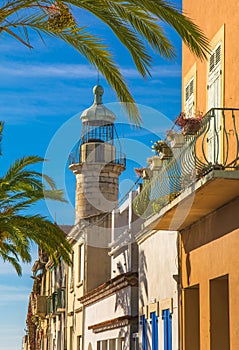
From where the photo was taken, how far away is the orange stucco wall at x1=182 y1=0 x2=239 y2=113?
1630 centimetres

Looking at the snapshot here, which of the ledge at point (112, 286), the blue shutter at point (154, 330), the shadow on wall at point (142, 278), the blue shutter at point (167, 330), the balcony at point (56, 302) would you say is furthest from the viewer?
the balcony at point (56, 302)

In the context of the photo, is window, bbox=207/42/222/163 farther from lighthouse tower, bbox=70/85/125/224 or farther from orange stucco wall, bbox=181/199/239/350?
lighthouse tower, bbox=70/85/125/224

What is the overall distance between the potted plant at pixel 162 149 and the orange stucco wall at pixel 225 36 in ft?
4.14

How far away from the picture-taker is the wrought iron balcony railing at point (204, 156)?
1555cm

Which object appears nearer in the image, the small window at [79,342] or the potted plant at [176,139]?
the potted plant at [176,139]

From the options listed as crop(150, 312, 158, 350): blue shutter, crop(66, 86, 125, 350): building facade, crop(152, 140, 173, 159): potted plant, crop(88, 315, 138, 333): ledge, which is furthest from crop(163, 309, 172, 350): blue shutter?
crop(66, 86, 125, 350): building facade

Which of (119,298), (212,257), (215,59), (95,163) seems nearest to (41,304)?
(95,163)

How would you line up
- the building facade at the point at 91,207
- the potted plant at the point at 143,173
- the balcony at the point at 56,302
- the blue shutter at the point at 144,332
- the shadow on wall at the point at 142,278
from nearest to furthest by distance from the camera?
the potted plant at the point at 143,173 < the blue shutter at the point at 144,332 < the shadow on wall at the point at 142,278 < the building facade at the point at 91,207 < the balcony at the point at 56,302

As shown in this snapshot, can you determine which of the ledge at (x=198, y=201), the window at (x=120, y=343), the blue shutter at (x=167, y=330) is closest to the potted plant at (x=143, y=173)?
the ledge at (x=198, y=201)

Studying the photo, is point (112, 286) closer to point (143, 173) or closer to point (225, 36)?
point (143, 173)

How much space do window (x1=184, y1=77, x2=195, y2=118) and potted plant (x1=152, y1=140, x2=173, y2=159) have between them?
170cm

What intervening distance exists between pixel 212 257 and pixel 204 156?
11.0ft

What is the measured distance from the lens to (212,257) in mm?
17672

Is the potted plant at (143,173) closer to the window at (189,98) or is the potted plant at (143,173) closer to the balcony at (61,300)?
the window at (189,98)
